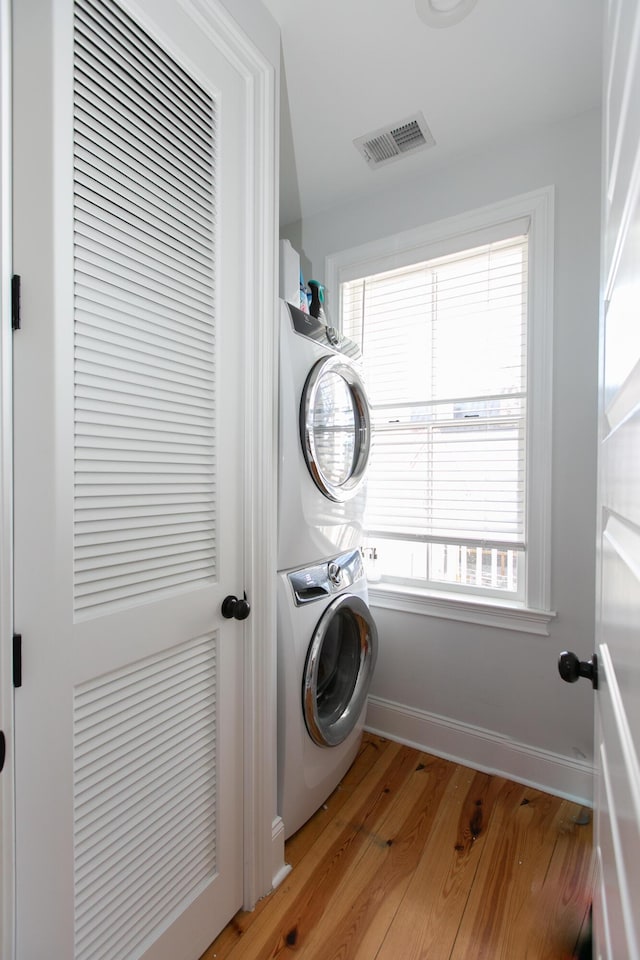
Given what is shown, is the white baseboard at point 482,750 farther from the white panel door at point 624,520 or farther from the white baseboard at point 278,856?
the white panel door at point 624,520

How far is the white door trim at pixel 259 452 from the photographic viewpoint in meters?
1.28

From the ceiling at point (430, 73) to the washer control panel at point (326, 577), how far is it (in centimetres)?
172

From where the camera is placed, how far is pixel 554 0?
132 cm

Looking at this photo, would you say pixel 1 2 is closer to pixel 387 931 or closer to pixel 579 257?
pixel 579 257

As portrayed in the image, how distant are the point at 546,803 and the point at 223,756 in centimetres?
134

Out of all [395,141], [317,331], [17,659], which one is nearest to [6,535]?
[17,659]

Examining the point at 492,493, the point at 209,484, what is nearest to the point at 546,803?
the point at 492,493

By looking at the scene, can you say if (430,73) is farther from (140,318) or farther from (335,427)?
(140,318)

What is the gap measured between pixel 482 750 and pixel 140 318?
2.09 metres

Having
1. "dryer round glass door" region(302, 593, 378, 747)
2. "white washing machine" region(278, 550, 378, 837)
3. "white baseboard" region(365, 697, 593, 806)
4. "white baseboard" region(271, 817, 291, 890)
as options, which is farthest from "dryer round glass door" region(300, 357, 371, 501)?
"white baseboard" region(365, 697, 593, 806)

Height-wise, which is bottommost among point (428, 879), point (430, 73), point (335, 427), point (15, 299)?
point (428, 879)

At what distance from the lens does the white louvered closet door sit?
80cm

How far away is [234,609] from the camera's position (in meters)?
1.20

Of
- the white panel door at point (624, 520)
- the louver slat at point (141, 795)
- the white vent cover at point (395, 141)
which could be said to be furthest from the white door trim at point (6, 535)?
the white vent cover at point (395, 141)
